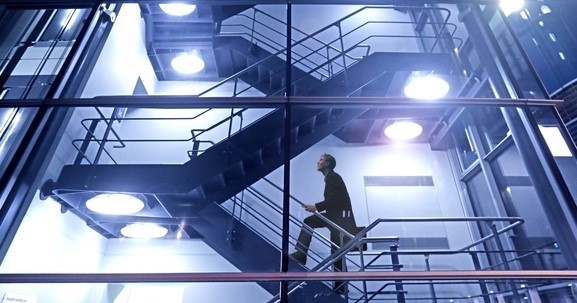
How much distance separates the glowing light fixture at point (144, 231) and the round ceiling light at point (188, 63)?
109 inches

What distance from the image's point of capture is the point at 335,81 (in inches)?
158

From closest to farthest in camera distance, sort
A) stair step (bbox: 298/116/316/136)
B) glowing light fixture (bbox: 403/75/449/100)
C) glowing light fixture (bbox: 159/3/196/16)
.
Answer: stair step (bbox: 298/116/316/136) → glowing light fixture (bbox: 403/75/449/100) → glowing light fixture (bbox: 159/3/196/16)

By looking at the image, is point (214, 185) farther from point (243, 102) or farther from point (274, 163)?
point (243, 102)

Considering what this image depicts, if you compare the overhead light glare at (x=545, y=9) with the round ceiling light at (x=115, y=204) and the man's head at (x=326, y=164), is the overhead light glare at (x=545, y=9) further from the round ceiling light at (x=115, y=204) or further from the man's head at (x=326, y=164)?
the round ceiling light at (x=115, y=204)

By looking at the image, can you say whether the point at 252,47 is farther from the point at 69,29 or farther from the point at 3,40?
the point at 3,40

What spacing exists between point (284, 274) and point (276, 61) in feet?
13.2

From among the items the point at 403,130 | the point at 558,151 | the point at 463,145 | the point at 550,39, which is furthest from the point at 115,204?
the point at 550,39

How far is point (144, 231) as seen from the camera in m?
4.02

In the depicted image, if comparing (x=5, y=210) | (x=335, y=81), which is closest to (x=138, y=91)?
(x=335, y=81)

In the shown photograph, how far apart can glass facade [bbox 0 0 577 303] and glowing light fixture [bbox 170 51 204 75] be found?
0.08ft

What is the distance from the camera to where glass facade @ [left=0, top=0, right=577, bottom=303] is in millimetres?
1703

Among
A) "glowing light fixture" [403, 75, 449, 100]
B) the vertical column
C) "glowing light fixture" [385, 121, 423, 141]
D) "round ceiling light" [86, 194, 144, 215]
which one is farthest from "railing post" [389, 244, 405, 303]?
"round ceiling light" [86, 194, 144, 215]

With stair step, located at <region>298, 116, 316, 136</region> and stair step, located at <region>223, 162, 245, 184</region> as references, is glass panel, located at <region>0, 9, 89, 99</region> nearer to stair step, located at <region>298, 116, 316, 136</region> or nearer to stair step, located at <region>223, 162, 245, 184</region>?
stair step, located at <region>223, 162, 245, 184</region>

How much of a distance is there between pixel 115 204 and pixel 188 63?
2822 millimetres
